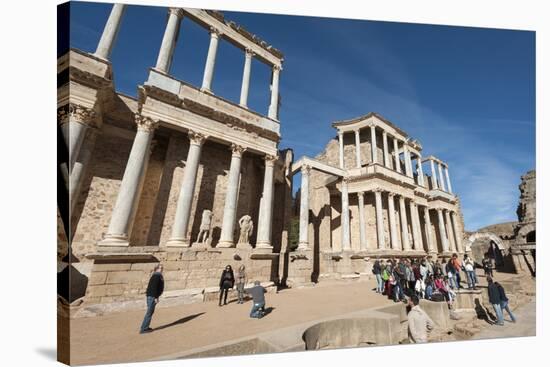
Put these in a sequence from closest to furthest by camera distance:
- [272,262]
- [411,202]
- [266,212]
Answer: [272,262] < [266,212] < [411,202]

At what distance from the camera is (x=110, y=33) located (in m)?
6.68

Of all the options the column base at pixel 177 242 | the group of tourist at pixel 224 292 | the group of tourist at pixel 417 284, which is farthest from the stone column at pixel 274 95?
the group of tourist at pixel 417 284

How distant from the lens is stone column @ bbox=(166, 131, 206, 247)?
27.1 ft

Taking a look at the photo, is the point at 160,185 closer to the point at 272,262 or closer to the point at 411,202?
the point at 272,262

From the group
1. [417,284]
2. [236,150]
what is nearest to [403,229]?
[417,284]

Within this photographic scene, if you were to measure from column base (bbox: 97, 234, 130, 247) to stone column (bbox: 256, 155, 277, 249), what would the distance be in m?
4.74

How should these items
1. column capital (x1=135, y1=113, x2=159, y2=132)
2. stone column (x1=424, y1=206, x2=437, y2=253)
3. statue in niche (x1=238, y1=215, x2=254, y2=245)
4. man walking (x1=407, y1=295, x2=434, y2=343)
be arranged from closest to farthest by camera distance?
man walking (x1=407, y1=295, x2=434, y2=343) → column capital (x1=135, y1=113, x2=159, y2=132) → statue in niche (x1=238, y1=215, x2=254, y2=245) → stone column (x1=424, y1=206, x2=437, y2=253)

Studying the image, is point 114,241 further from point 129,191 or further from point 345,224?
point 345,224

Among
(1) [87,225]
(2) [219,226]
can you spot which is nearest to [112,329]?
(1) [87,225]

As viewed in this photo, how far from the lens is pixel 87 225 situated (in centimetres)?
828

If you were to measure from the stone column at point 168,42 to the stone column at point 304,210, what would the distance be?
8.74 m

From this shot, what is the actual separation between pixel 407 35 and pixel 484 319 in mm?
8647

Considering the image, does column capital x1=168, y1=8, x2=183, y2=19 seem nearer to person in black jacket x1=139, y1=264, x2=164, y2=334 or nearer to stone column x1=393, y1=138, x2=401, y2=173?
person in black jacket x1=139, y1=264, x2=164, y2=334

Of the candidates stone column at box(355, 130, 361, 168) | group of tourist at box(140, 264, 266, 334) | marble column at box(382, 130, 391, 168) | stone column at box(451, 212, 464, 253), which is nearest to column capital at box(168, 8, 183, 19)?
group of tourist at box(140, 264, 266, 334)
